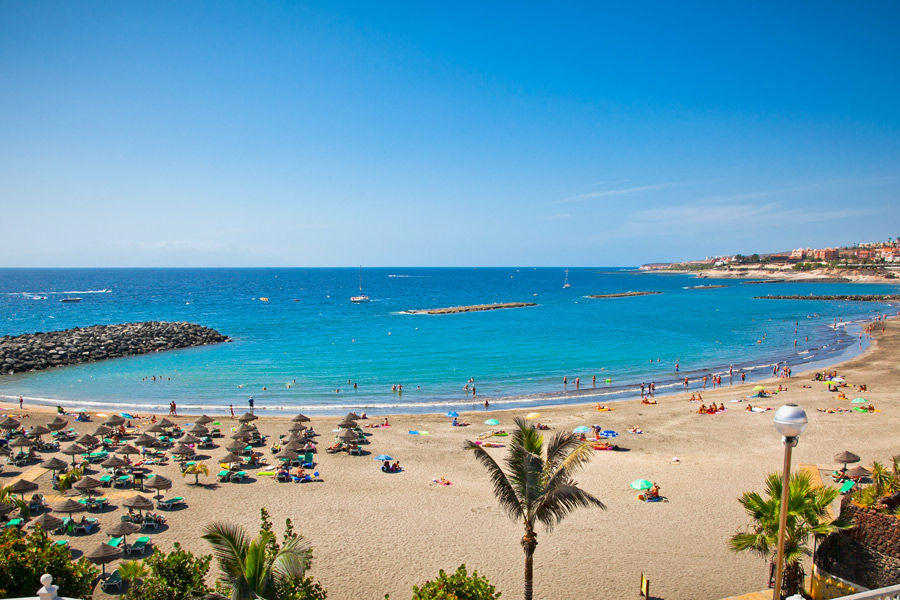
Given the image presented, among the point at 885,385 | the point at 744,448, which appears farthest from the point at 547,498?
the point at 885,385

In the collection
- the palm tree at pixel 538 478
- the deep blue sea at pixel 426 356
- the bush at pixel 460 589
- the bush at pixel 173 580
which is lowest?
the deep blue sea at pixel 426 356

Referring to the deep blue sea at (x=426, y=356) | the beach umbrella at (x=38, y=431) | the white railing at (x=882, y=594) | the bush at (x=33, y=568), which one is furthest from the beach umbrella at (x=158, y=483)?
the white railing at (x=882, y=594)

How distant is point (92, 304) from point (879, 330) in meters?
148

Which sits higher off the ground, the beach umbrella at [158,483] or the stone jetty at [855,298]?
the stone jetty at [855,298]

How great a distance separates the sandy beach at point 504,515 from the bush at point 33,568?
6633 millimetres

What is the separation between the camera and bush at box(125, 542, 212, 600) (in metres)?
9.85

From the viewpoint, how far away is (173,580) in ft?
33.4

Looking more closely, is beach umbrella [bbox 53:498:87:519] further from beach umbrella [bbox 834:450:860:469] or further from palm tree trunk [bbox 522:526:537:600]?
beach umbrella [bbox 834:450:860:469]

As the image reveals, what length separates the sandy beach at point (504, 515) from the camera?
51.4ft

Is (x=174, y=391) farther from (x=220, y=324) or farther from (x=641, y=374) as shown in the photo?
(x=220, y=324)

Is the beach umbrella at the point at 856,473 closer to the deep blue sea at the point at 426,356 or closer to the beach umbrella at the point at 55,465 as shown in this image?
the deep blue sea at the point at 426,356

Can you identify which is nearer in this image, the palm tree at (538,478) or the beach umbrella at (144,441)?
the palm tree at (538,478)

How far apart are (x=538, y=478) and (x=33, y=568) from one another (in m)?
9.05

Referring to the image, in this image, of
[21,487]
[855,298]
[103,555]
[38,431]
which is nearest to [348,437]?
[103,555]
